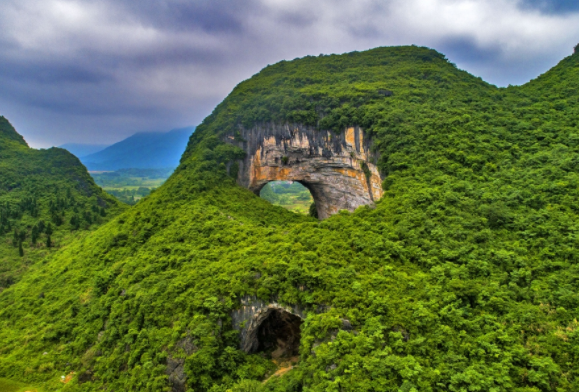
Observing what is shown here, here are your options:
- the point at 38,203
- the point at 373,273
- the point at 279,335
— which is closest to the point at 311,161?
Result: the point at 279,335

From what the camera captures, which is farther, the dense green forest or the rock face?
the rock face

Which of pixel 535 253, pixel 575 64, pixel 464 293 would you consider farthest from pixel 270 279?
pixel 575 64

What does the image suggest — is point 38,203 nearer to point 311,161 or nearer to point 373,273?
point 311,161

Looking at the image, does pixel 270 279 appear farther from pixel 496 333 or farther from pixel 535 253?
pixel 535 253

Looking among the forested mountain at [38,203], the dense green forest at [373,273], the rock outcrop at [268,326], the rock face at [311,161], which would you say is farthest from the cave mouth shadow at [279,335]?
the forested mountain at [38,203]

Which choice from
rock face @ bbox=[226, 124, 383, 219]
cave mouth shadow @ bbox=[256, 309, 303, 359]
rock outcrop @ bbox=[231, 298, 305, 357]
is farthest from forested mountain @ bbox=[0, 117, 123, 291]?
rock outcrop @ bbox=[231, 298, 305, 357]

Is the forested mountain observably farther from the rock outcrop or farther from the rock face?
the rock outcrop
